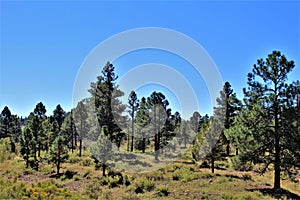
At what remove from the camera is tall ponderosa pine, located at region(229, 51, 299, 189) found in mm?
21266

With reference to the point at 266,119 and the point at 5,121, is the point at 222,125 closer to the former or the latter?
the point at 266,119

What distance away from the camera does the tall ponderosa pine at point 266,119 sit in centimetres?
2127

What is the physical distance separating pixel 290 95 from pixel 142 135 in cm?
3094

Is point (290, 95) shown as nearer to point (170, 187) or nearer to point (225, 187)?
point (225, 187)

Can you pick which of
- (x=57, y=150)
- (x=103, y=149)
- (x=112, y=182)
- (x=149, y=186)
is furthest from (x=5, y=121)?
(x=149, y=186)

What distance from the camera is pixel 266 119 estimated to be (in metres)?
21.7

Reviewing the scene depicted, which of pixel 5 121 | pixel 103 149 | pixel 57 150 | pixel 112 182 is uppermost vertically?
pixel 5 121

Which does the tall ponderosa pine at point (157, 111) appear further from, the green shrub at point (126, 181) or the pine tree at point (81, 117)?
the green shrub at point (126, 181)

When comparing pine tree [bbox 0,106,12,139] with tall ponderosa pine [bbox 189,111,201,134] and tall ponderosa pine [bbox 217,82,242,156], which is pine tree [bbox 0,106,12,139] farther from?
tall ponderosa pine [bbox 217,82,242,156]

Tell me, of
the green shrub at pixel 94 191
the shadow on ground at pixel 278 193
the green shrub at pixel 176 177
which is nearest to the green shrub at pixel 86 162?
the green shrub at pixel 94 191

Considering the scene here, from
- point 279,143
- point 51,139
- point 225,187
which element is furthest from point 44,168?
point 279,143

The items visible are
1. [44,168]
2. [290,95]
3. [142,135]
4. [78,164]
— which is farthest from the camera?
[142,135]

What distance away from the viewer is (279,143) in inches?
862

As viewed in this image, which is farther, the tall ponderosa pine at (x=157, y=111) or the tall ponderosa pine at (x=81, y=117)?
the tall ponderosa pine at (x=81, y=117)
